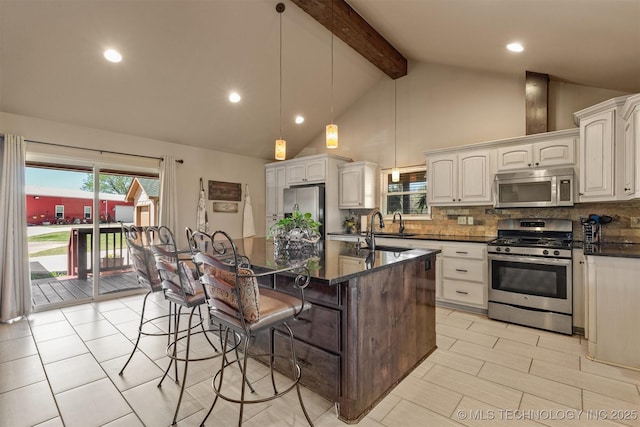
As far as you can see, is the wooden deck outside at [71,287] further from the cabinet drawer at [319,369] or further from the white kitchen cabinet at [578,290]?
the white kitchen cabinet at [578,290]

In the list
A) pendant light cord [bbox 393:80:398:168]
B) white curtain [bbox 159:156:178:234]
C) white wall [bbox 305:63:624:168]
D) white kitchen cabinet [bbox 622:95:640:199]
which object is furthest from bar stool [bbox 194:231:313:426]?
pendant light cord [bbox 393:80:398:168]

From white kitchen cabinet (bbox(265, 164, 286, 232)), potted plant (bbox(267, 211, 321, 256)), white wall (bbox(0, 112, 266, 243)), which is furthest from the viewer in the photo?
white kitchen cabinet (bbox(265, 164, 286, 232))

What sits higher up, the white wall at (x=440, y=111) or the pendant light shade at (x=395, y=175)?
the white wall at (x=440, y=111)

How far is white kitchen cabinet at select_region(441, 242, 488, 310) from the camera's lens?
3609 mm

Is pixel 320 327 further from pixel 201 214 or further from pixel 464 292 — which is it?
pixel 201 214

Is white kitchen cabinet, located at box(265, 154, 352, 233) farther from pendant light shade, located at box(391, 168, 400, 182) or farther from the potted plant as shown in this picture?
the potted plant

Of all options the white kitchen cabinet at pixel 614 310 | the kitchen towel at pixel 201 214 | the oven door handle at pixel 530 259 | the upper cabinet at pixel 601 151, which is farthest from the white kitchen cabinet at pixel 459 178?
the kitchen towel at pixel 201 214

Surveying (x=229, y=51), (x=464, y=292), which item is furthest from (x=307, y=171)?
(x=464, y=292)

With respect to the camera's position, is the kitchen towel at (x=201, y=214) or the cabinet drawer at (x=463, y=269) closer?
the cabinet drawer at (x=463, y=269)

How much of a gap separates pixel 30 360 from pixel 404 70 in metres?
Result: 5.70

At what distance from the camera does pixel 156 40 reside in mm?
3346

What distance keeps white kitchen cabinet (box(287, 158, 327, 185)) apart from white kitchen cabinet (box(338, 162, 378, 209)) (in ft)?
1.09

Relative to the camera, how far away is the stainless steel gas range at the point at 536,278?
306cm

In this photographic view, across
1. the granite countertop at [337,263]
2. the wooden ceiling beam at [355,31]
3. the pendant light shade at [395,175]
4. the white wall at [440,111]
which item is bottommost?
the granite countertop at [337,263]
